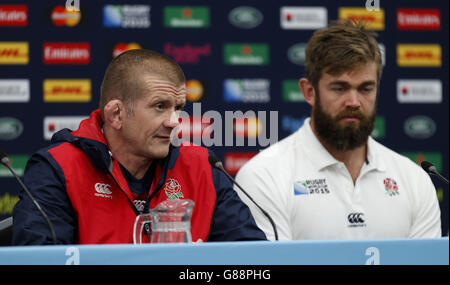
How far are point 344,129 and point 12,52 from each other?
2664 millimetres

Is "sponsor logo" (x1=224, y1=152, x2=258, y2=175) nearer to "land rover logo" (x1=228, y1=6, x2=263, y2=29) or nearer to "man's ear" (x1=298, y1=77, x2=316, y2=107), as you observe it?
"land rover logo" (x1=228, y1=6, x2=263, y2=29)

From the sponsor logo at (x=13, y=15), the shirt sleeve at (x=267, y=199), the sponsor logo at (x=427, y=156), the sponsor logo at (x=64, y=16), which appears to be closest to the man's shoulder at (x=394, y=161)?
the shirt sleeve at (x=267, y=199)

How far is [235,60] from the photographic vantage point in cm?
408

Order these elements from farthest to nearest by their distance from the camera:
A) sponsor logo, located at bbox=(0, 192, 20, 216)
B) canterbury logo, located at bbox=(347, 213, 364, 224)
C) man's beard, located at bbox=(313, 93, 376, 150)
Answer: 1. sponsor logo, located at bbox=(0, 192, 20, 216)
2. man's beard, located at bbox=(313, 93, 376, 150)
3. canterbury logo, located at bbox=(347, 213, 364, 224)

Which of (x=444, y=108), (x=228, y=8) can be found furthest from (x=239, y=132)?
(x=444, y=108)

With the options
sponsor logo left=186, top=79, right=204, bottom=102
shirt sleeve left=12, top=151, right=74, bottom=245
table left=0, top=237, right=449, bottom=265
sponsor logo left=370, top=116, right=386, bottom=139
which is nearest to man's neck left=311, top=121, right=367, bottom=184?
shirt sleeve left=12, top=151, right=74, bottom=245

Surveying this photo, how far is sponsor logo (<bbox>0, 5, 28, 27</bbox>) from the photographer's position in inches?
156

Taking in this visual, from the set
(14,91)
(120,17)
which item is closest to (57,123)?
(14,91)

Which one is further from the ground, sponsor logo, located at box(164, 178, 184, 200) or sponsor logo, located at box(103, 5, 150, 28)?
sponsor logo, located at box(103, 5, 150, 28)

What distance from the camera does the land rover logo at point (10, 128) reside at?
3.92 meters

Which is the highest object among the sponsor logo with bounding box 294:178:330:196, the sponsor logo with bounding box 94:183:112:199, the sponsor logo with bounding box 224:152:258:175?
the sponsor logo with bounding box 94:183:112:199

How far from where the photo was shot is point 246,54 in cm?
408

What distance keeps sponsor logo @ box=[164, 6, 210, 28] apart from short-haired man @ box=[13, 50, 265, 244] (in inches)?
85.4
